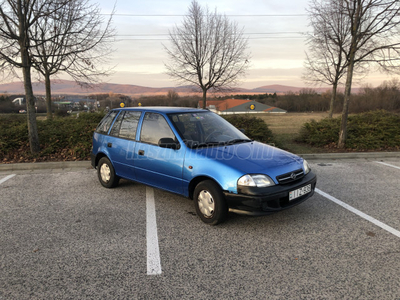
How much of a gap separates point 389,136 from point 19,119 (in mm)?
13048

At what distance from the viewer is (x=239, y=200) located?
3.49 meters

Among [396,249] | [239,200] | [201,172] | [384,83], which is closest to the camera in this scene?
[396,249]

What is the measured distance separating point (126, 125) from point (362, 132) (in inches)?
342

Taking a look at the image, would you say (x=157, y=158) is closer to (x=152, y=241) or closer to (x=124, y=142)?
(x=124, y=142)

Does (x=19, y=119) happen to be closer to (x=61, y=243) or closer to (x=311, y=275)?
(x=61, y=243)

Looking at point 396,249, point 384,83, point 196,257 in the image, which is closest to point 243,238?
point 196,257

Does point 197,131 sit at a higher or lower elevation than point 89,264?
higher

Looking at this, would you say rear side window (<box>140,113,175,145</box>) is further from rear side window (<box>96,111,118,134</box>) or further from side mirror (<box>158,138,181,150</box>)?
rear side window (<box>96,111,118,134</box>)

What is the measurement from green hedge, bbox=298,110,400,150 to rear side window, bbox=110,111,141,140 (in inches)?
290

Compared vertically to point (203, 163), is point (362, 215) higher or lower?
lower

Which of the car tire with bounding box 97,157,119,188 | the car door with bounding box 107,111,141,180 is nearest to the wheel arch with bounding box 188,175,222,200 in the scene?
the car door with bounding box 107,111,141,180

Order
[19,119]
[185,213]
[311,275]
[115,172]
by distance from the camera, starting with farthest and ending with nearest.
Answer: [19,119] → [115,172] → [185,213] → [311,275]

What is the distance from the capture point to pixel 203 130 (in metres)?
4.57

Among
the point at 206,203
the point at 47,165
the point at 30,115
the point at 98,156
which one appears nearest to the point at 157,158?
the point at 206,203
